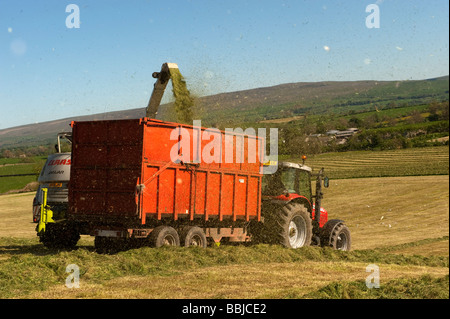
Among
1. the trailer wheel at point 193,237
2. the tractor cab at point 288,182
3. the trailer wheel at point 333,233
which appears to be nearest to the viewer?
the trailer wheel at point 193,237

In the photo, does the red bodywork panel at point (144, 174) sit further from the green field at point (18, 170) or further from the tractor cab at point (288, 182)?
the green field at point (18, 170)

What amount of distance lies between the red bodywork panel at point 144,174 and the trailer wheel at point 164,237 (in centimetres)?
29

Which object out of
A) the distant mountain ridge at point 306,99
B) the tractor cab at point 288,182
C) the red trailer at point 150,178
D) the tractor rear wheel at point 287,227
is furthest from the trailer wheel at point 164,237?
the distant mountain ridge at point 306,99

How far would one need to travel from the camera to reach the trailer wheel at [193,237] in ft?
37.6

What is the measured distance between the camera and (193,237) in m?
11.8

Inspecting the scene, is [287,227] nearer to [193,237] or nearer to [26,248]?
[193,237]

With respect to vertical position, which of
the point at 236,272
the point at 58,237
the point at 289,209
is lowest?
the point at 236,272

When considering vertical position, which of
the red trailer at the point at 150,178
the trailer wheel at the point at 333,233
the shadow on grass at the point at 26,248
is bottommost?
the shadow on grass at the point at 26,248

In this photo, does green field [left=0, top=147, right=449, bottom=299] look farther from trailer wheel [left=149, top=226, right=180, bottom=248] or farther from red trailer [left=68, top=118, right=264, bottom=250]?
red trailer [left=68, top=118, right=264, bottom=250]

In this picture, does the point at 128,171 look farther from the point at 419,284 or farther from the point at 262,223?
the point at 419,284

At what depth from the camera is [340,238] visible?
15094mm

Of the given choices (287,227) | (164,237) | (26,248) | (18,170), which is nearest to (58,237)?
(26,248)

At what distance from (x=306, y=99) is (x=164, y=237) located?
113006 millimetres
